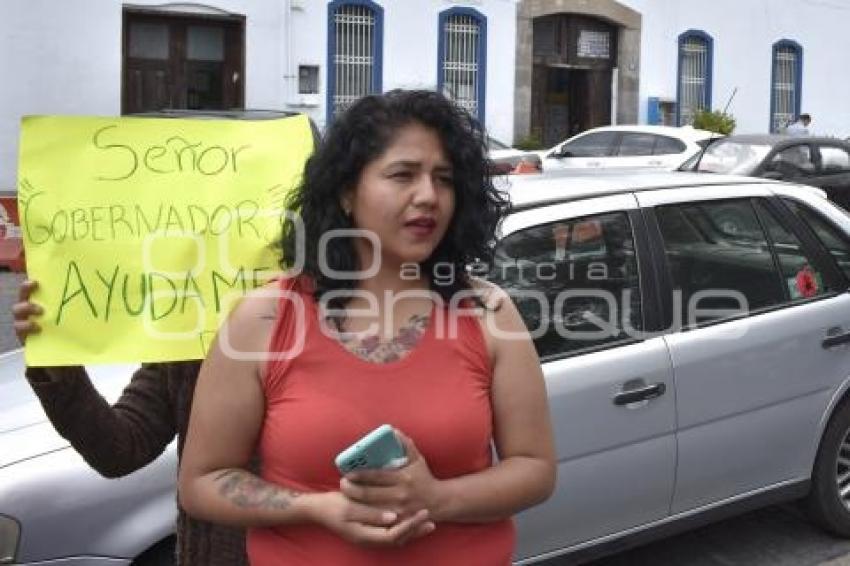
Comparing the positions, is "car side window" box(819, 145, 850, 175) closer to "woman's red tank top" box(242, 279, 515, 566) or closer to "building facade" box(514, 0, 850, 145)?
"building facade" box(514, 0, 850, 145)

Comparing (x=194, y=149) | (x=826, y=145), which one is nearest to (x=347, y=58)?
(x=826, y=145)

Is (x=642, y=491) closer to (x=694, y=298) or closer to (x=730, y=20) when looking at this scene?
(x=694, y=298)

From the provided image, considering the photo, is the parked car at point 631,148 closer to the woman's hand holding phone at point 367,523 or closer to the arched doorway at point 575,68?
the arched doorway at point 575,68

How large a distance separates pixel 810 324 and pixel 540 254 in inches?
50.1

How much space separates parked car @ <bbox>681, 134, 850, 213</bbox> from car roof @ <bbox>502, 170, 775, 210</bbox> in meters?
7.42

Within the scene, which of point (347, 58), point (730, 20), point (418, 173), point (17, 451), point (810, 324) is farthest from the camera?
point (730, 20)

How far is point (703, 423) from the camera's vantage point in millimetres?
3656

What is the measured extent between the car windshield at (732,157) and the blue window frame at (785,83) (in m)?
12.1

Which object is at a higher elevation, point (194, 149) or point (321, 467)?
point (194, 149)

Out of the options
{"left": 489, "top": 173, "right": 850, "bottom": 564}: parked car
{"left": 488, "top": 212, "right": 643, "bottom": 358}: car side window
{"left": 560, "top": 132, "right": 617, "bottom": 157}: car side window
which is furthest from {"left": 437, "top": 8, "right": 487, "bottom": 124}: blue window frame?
{"left": 488, "top": 212, "right": 643, "bottom": 358}: car side window

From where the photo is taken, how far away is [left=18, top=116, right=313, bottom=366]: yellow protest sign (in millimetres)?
1915

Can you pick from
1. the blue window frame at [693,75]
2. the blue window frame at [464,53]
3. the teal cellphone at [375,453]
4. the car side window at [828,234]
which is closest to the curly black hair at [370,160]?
the teal cellphone at [375,453]

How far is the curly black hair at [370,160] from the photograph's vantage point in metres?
1.86

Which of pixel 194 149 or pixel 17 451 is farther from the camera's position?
pixel 17 451
